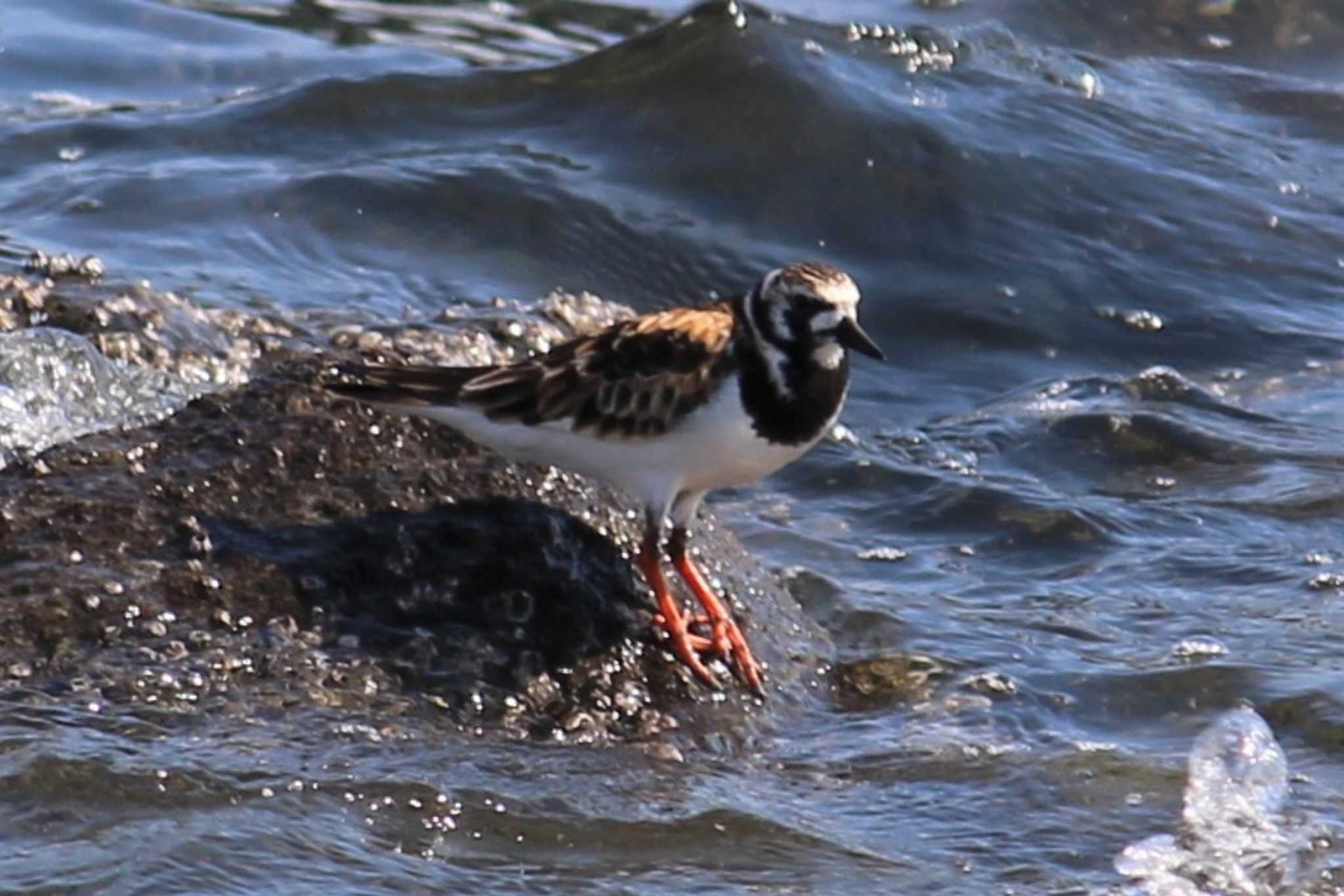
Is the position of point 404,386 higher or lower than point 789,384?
lower

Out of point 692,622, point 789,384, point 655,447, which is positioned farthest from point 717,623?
point 789,384

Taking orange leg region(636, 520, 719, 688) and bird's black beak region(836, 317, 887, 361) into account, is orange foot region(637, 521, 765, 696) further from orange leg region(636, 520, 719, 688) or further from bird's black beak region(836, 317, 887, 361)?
bird's black beak region(836, 317, 887, 361)

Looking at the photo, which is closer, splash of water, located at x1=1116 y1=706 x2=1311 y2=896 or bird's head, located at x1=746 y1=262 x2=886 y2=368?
splash of water, located at x1=1116 y1=706 x2=1311 y2=896

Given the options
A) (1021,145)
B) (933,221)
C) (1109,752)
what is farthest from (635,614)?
(1021,145)

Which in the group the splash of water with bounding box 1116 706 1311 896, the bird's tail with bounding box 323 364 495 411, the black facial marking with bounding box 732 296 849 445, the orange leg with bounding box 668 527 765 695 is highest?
the black facial marking with bounding box 732 296 849 445

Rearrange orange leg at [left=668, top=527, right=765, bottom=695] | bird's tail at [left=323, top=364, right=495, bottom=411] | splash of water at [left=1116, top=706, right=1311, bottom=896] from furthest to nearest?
orange leg at [left=668, top=527, right=765, bottom=695] → bird's tail at [left=323, top=364, right=495, bottom=411] → splash of water at [left=1116, top=706, right=1311, bottom=896]

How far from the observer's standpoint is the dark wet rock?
14.9 feet

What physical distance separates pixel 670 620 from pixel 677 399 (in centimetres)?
47

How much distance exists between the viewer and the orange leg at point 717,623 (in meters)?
5.10

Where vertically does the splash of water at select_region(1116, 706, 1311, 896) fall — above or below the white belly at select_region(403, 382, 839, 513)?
below

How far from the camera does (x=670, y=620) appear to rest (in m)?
4.96

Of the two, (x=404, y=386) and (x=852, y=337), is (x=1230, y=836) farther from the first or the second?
(x=404, y=386)

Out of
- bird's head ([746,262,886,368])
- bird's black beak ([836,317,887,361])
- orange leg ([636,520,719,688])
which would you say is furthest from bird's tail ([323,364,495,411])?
bird's black beak ([836,317,887,361])

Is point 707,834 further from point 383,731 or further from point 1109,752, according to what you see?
point 1109,752
